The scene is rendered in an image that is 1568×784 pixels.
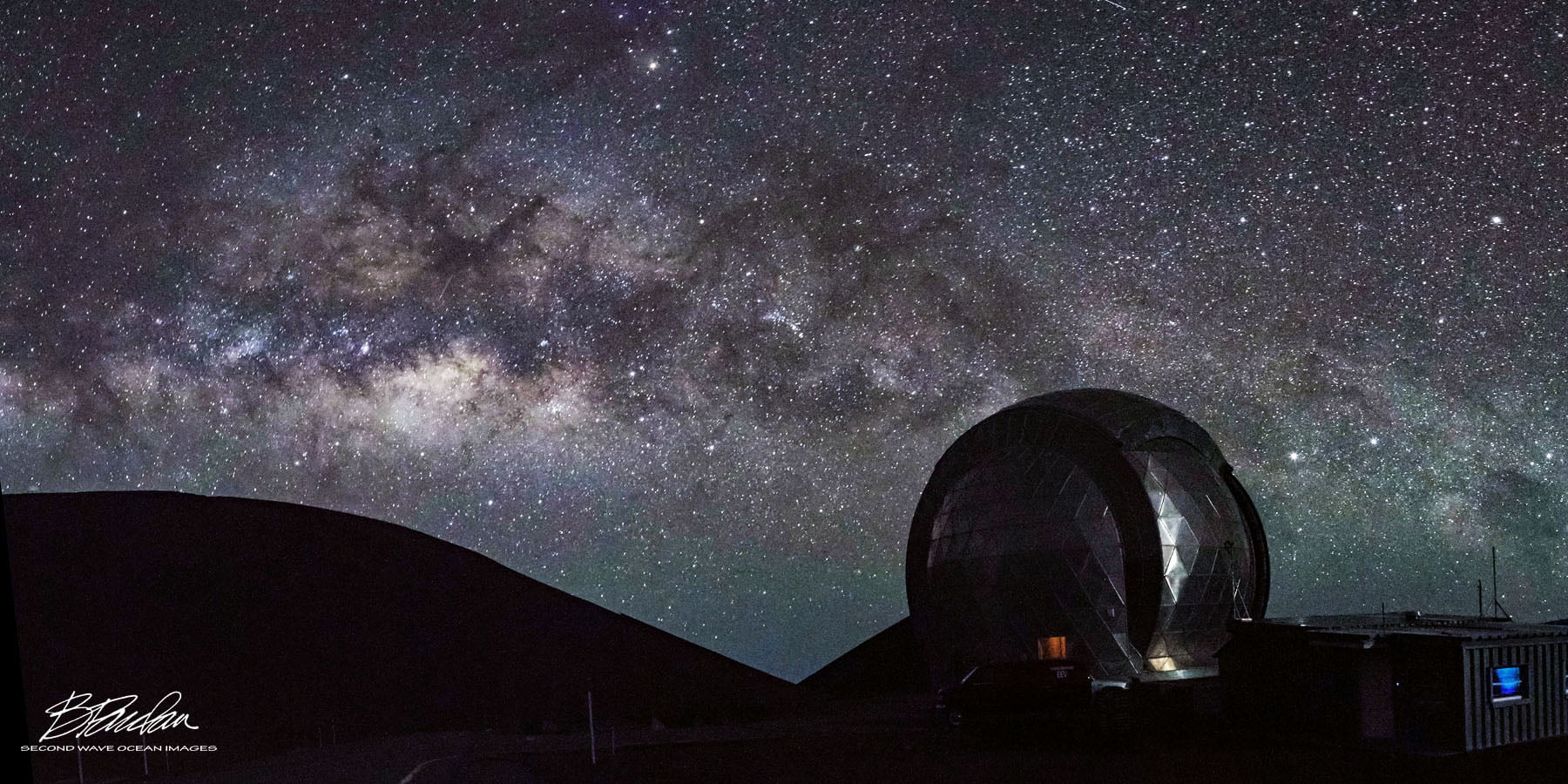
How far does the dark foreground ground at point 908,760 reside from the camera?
50.4ft

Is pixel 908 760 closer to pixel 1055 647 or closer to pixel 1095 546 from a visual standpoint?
pixel 1055 647

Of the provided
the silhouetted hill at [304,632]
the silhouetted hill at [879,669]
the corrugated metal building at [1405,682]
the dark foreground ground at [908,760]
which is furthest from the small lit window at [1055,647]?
the silhouetted hill at [879,669]

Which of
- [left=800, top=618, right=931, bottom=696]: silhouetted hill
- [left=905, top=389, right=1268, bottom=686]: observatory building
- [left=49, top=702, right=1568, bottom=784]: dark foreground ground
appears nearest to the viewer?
[left=49, top=702, right=1568, bottom=784]: dark foreground ground

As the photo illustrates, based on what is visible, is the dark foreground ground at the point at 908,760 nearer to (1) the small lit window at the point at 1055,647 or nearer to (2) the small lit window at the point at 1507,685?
(2) the small lit window at the point at 1507,685

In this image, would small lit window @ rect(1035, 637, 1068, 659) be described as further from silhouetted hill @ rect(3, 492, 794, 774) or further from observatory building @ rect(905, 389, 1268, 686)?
silhouetted hill @ rect(3, 492, 794, 774)

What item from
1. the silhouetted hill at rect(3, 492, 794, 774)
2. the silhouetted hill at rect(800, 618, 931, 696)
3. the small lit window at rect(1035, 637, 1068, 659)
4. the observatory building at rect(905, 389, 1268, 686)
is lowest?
the silhouetted hill at rect(800, 618, 931, 696)

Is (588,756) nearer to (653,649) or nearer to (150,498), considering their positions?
(653,649)

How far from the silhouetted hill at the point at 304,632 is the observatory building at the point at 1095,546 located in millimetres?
17216

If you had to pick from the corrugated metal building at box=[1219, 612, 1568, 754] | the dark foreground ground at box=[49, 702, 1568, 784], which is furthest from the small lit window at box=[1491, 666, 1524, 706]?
the dark foreground ground at box=[49, 702, 1568, 784]

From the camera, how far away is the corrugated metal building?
1761cm

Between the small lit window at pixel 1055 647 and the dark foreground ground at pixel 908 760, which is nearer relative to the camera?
the dark foreground ground at pixel 908 760

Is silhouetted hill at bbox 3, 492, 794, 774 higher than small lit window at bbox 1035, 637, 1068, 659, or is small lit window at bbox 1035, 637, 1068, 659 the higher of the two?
small lit window at bbox 1035, 637, 1068, 659

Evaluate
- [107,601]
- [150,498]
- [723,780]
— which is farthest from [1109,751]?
[150,498]

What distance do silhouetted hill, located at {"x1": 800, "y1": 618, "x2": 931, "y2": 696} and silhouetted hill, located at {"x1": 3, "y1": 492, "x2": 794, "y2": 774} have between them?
4.08 m
